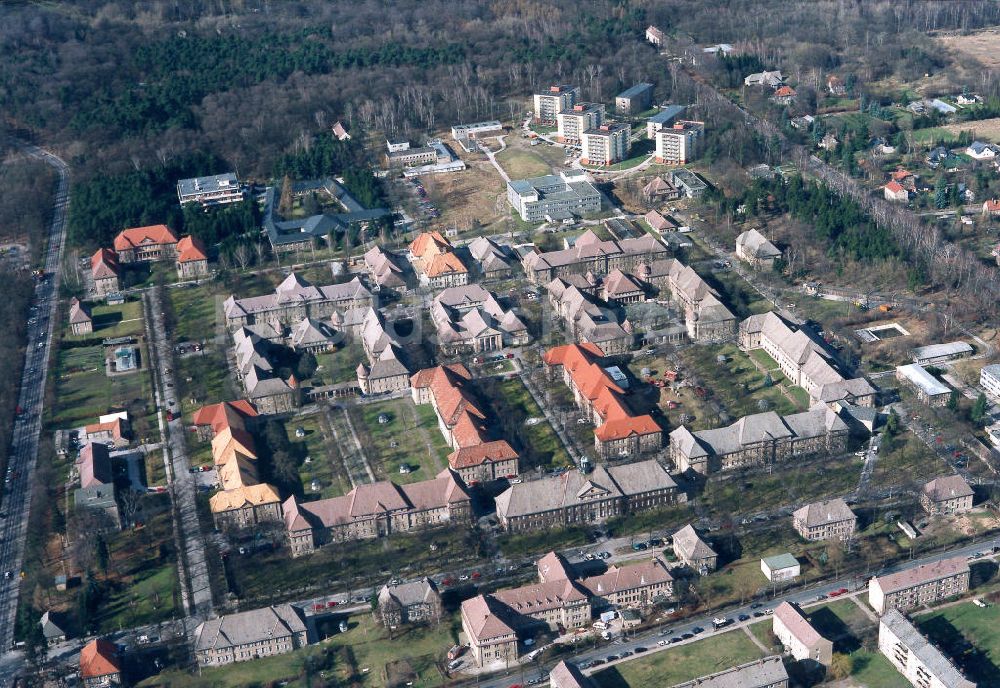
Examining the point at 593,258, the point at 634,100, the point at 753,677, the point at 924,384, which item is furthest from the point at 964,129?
the point at 753,677

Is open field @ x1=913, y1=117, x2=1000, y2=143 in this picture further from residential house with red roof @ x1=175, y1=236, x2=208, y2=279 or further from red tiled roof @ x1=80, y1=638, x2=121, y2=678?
red tiled roof @ x1=80, y1=638, x2=121, y2=678

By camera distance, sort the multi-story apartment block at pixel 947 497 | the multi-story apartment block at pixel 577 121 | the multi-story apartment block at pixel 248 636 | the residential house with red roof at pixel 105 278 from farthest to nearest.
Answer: the multi-story apartment block at pixel 577 121, the residential house with red roof at pixel 105 278, the multi-story apartment block at pixel 947 497, the multi-story apartment block at pixel 248 636

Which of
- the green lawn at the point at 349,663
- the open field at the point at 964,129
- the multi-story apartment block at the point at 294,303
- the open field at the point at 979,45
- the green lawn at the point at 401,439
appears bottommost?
the open field at the point at 979,45

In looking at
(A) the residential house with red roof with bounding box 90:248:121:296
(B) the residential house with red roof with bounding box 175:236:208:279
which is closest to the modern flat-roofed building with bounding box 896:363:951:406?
(B) the residential house with red roof with bounding box 175:236:208:279

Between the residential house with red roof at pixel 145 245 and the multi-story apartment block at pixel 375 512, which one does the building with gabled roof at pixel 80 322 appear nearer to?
the residential house with red roof at pixel 145 245

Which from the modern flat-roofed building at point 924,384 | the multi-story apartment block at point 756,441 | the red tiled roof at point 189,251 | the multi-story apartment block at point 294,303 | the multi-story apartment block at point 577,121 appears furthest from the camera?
the multi-story apartment block at point 577,121

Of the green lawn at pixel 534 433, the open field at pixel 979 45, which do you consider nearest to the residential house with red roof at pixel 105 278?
the green lawn at pixel 534 433

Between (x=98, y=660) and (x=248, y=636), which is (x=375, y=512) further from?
(x=98, y=660)
